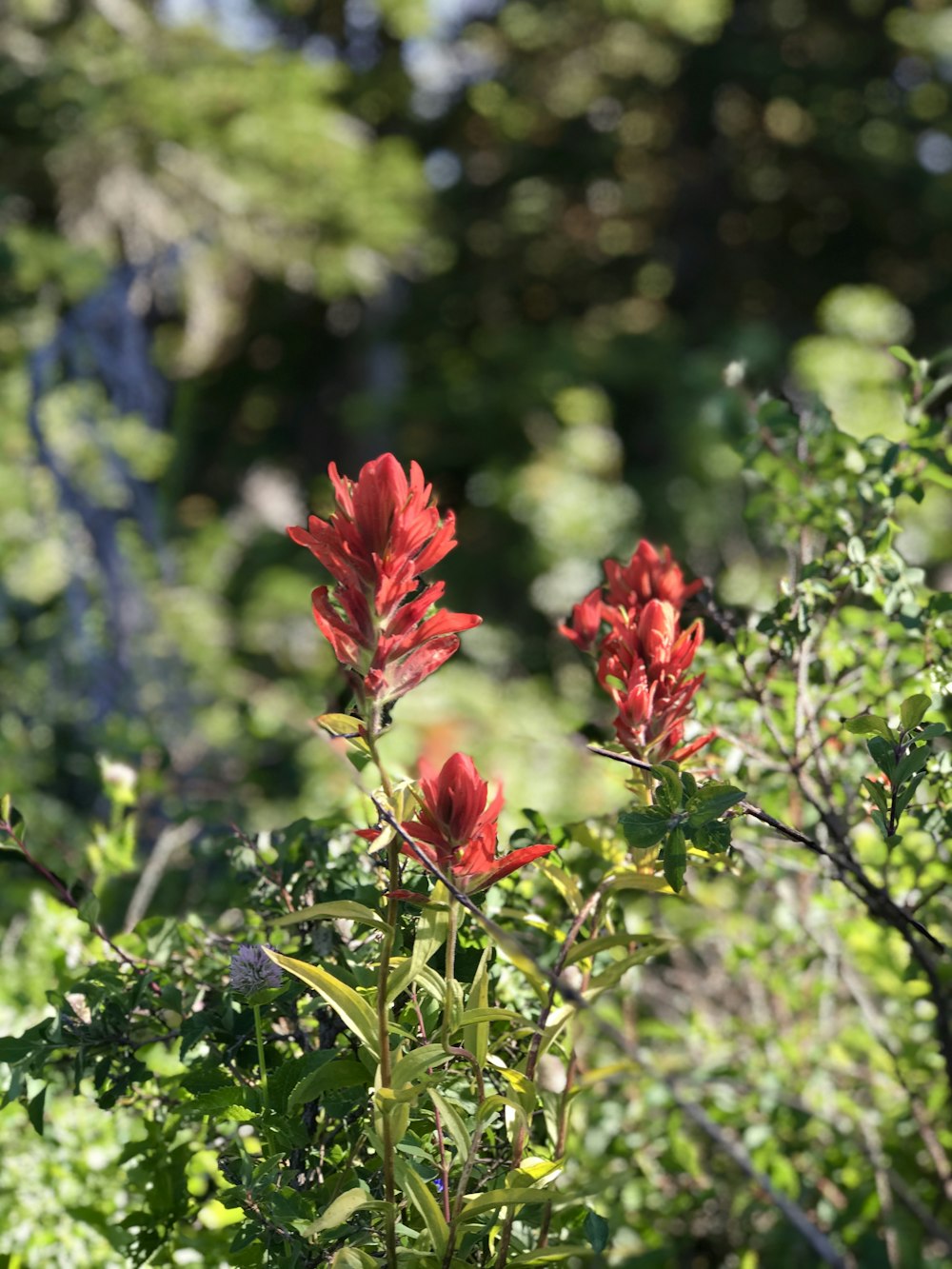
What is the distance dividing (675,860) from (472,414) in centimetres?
564

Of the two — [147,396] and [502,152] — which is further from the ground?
[502,152]

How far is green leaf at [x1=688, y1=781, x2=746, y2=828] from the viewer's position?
0.79m

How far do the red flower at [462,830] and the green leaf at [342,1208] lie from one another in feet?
0.63

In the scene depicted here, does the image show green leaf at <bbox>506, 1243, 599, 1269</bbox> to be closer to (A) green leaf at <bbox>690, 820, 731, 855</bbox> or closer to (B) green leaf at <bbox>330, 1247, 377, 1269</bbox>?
(B) green leaf at <bbox>330, 1247, 377, 1269</bbox>

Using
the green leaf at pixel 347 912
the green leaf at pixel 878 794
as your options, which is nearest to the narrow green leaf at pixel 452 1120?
the green leaf at pixel 347 912

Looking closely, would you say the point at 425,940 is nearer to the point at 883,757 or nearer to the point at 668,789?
the point at 668,789

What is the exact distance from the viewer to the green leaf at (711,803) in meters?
0.79

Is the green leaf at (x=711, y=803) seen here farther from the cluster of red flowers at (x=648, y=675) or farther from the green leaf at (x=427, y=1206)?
the green leaf at (x=427, y=1206)

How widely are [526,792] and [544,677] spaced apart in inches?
105

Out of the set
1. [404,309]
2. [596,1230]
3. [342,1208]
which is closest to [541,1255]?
[596,1230]

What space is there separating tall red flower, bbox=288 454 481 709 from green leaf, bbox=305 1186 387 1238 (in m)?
0.31

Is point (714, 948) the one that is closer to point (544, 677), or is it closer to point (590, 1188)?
point (590, 1188)

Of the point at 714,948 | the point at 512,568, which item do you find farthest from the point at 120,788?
the point at 512,568

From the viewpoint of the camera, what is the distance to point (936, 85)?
23.3 feet
